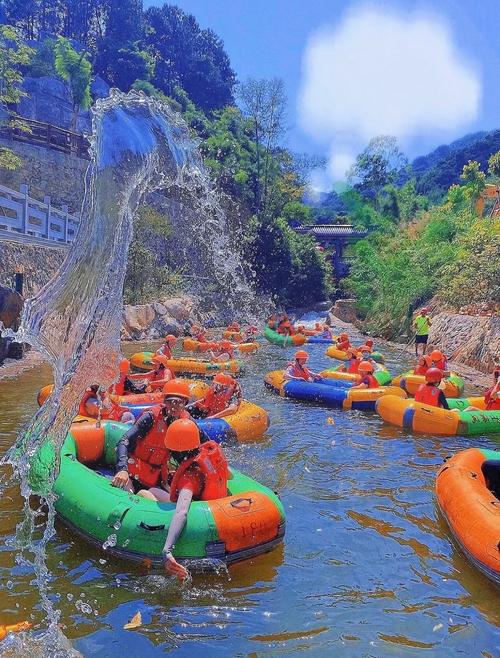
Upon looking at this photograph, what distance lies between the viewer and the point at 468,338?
53.3 ft

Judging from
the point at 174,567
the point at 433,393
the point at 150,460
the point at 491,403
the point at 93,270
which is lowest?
the point at 174,567

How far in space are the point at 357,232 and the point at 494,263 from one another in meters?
26.2

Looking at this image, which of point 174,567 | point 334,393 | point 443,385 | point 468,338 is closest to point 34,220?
point 334,393

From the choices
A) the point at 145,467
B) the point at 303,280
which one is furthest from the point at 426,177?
the point at 145,467

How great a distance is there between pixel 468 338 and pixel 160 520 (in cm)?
1324

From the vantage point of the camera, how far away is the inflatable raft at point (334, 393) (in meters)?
10.5

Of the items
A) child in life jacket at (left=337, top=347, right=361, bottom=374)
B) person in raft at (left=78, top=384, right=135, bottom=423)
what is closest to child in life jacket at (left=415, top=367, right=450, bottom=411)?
child in life jacket at (left=337, top=347, right=361, bottom=374)

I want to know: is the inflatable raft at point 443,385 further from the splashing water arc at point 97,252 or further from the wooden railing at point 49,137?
the wooden railing at point 49,137

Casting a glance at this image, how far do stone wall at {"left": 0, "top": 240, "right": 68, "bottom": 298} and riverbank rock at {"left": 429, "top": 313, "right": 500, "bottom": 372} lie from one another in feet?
36.3

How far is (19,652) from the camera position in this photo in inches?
146

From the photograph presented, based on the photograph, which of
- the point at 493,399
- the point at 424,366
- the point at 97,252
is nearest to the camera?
the point at 97,252

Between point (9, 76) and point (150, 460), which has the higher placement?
point (9, 76)

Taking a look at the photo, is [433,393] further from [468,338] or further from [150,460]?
[468,338]

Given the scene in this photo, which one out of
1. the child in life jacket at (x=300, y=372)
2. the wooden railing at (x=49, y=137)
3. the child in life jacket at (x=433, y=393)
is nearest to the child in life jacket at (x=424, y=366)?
the child in life jacket at (x=300, y=372)
